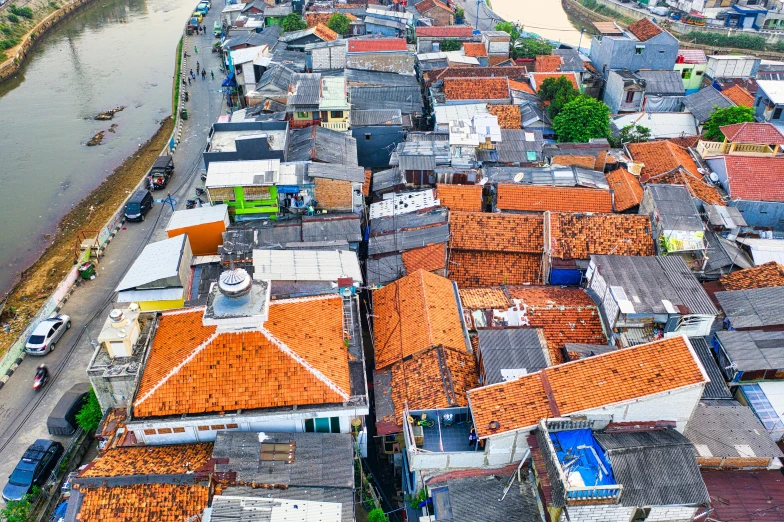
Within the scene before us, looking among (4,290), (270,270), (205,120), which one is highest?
(270,270)

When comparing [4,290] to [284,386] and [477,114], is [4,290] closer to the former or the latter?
[284,386]

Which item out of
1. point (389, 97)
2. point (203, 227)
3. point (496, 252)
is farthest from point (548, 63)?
point (203, 227)

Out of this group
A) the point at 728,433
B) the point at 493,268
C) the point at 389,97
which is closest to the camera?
the point at 728,433

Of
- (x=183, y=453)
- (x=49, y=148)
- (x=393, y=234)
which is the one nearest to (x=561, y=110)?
(x=393, y=234)

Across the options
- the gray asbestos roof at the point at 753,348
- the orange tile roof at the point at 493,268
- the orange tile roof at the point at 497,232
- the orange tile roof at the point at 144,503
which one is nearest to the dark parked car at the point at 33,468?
the orange tile roof at the point at 144,503

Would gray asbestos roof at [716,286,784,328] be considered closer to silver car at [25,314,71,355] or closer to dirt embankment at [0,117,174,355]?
silver car at [25,314,71,355]

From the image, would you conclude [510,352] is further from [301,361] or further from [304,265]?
[304,265]
